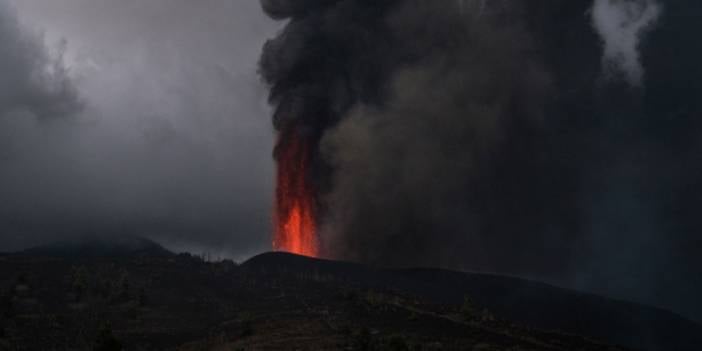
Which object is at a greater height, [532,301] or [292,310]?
[532,301]

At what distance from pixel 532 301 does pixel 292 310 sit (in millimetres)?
68654

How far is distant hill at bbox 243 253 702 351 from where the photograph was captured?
14812 centimetres

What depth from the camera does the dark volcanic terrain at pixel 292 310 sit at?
314 feet

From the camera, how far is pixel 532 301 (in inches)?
6452

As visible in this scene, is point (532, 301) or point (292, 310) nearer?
point (292, 310)

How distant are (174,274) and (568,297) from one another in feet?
275

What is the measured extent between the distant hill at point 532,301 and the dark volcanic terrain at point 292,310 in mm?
414

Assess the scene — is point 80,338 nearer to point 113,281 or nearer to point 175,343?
point 175,343

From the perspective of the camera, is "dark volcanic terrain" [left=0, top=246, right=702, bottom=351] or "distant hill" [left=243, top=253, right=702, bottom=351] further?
"distant hill" [left=243, top=253, right=702, bottom=351]

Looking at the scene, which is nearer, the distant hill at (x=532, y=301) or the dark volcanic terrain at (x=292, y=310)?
the dark volcanic terrain at (x=292, y=310)

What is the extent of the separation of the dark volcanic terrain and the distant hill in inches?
16.3

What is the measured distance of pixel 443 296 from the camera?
154 meters

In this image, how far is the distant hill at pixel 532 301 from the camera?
148125mm

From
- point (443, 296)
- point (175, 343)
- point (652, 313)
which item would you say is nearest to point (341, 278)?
point (443, 296)
